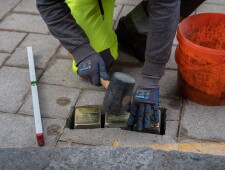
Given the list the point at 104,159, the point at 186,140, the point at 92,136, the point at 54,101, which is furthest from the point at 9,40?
the point at 186,140

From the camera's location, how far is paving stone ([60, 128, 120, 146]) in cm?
232

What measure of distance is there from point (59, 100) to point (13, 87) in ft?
1.23

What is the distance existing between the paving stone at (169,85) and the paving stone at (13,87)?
0.94 metres

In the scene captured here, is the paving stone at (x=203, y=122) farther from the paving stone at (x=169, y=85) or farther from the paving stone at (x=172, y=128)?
the paving stone at (x=169, y=85)

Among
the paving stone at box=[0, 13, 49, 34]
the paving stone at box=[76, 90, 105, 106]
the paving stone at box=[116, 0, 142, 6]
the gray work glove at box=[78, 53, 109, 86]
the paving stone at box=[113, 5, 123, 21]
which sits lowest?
the paving stone at box=[76, 90, 105, 106]

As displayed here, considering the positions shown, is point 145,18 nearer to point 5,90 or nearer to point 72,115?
point 72,115

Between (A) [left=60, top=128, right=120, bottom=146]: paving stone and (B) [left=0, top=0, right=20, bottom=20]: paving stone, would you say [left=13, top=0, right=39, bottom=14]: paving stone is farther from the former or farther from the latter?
(A) [left=60, top=128, right=120, bottom=146]: paving stone

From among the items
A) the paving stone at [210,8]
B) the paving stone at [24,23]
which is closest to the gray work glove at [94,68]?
the paving stone at [24,23]

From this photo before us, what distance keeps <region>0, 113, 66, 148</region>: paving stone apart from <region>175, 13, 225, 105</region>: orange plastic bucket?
2.85 ft

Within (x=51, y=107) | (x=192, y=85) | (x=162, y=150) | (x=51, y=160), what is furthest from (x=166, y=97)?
(x=51, y=160)

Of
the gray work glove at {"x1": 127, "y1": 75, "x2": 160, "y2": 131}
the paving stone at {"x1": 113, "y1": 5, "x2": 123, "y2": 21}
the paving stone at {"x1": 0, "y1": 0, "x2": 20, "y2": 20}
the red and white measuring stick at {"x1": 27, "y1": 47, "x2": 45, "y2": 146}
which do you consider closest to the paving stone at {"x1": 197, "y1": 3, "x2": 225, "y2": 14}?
the paving stone at {"x1": 113, "y1": 5, "x2": 123, "y2": 21}

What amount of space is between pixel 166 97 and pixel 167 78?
0.75 ft

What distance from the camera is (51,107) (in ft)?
8.50

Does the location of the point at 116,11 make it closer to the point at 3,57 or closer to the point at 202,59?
the point at 3,57
